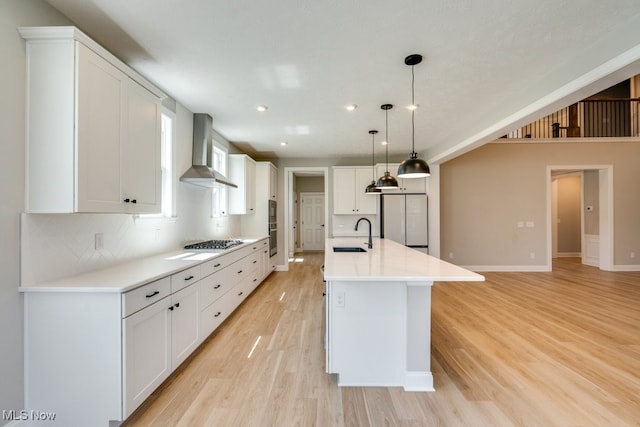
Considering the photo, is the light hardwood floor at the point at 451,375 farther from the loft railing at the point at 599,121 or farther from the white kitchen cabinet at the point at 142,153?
the loft railing at the point at 599,121

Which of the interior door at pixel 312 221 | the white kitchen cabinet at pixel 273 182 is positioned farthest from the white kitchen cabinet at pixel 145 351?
the interior door at pixel 312 221

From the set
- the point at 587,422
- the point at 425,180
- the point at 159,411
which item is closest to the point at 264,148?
the point at 425,180

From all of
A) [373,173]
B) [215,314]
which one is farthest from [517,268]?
[215,314]

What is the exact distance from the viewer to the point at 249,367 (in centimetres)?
230

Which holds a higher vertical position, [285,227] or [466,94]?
[466,94]

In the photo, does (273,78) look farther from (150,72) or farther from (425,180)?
(425,180)

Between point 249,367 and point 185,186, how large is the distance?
7.48ft

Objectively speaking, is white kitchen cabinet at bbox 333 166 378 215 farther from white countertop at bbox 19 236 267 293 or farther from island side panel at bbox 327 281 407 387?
island side panel at bbox 327 281 407 387

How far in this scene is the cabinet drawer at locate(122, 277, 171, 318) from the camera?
1.60 meters

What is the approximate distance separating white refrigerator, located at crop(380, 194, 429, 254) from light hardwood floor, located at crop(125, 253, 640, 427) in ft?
6.12

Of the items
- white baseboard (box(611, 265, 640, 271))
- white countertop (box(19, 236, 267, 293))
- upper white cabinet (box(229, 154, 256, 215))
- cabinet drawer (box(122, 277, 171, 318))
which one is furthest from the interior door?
cabinet drawer (box(122, 277, 171, 318))

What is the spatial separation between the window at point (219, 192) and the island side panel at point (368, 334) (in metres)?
3.03

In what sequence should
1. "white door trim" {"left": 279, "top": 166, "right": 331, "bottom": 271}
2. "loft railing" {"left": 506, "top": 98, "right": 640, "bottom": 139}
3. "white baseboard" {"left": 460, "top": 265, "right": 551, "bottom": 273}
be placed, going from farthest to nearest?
"white door trim" {"left": 279, "top": 166, "right": 331, "bottom": 271}
"loft railing" {"left": 506, "top": 98, "right": 640, "bottom": 139}
"white baseboard" {"left": 460, "top": 265, "right": 551, "bottom": 273}

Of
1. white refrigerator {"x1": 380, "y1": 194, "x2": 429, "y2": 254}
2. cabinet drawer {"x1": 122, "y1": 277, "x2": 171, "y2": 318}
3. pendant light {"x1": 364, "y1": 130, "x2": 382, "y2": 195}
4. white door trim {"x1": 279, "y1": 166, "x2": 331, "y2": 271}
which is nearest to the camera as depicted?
cabinet drawer {"x1": 122, "y1": 277, "x2": 171, "y2": 318}
